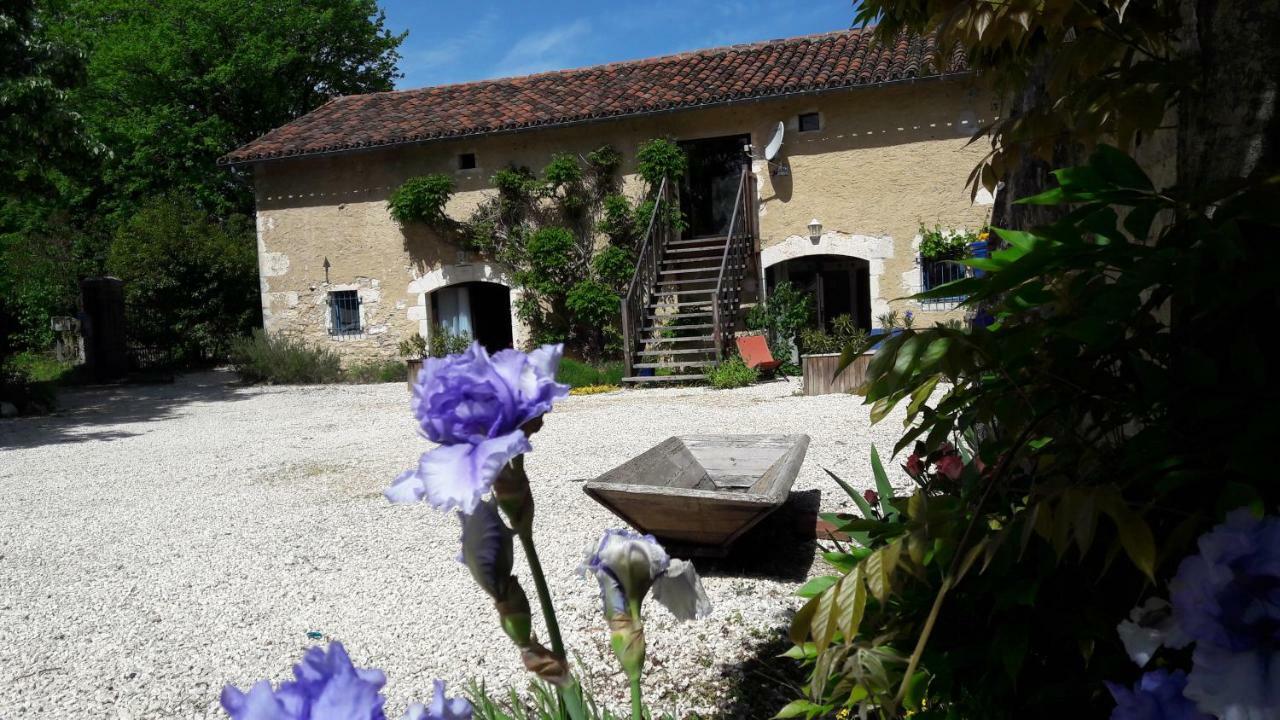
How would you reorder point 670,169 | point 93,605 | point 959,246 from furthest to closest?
point 670,169
point 959,246
point 93,605

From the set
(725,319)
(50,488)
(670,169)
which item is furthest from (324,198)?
(50,488)

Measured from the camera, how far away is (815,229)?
43.8 ft

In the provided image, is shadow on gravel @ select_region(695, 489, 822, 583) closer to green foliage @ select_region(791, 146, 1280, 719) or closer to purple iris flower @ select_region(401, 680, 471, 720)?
green foliage @ select_region(791, 146, 1280, 719)

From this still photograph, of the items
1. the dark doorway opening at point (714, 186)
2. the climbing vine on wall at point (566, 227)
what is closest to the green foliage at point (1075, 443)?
the climbing vine on wall at point (566, 227)

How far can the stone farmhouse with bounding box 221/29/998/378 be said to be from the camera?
41.8ft

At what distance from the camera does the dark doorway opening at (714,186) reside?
52.2ft

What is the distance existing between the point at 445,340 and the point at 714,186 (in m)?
5.79

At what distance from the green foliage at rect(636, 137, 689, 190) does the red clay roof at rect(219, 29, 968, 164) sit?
1.86 feet

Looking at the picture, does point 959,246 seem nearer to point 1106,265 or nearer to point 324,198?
point 324,198

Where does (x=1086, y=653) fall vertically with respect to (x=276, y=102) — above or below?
below

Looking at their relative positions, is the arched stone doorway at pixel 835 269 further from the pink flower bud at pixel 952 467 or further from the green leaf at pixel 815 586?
the green leaf at pixel 815 586

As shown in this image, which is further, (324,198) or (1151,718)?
(324,198)

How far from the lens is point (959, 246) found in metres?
12.1

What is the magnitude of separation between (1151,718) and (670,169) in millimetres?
13310
